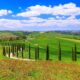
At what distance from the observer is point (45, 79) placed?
79.4 feet

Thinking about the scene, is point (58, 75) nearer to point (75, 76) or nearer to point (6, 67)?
point (75, 76)

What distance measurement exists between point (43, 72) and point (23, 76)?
319cm

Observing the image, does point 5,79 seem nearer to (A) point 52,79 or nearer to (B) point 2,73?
(B) point 2,73

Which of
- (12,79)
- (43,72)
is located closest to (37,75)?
(43,72)

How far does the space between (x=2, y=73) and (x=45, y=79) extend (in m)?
4.08

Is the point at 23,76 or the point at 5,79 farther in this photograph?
the point at 23,76

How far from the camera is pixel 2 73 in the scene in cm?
2539

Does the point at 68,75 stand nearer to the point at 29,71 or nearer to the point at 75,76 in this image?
the point at 75,76

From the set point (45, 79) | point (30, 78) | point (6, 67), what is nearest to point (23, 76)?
point (30, 78)

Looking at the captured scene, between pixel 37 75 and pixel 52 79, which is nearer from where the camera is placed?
pixel 52 79

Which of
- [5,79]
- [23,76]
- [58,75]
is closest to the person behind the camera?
[5,79]

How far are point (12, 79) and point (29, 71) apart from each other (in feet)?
13.5

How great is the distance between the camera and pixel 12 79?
24.1 meters

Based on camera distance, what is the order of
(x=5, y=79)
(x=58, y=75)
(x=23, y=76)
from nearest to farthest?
(x=5, y=79), (x=23, y=76), (x=58, y=75)
